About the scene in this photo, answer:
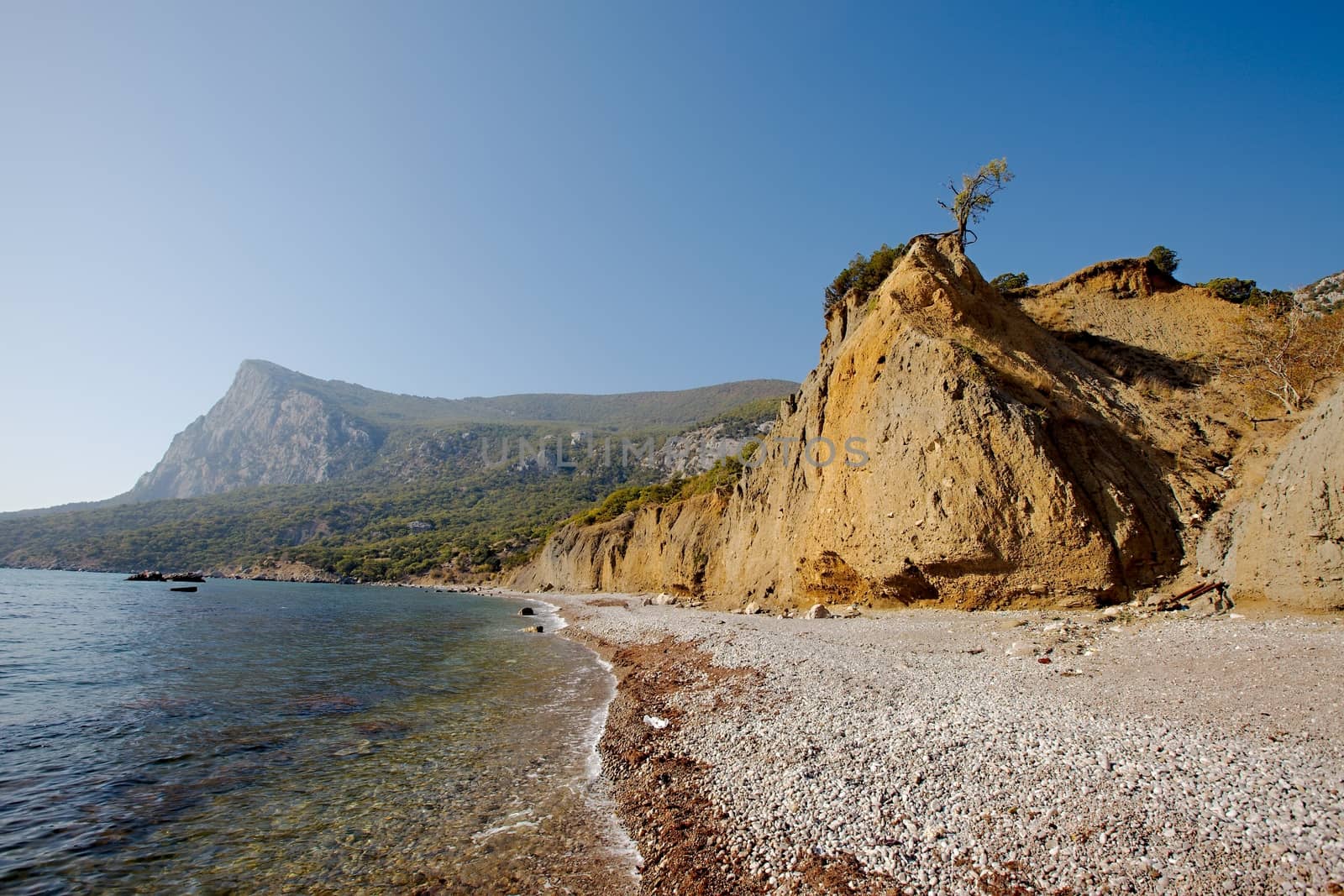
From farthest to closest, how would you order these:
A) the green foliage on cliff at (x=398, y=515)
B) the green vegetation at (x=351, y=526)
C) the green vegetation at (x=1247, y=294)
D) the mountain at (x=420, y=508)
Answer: the mountain at (x=420, y=508)
the green foliage on cliff at (x=398, y=515)
the green vegetation at (x=351, y=526)
the green vegetation at (x=1247, y=294)

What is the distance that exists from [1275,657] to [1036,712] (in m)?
4.45

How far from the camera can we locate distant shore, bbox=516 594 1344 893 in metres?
4.69

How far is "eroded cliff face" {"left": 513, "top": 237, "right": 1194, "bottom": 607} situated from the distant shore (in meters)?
→ 3.47

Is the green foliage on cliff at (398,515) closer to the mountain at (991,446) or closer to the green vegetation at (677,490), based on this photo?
the green vegetation at (677,490)

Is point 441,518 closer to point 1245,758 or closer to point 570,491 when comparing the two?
point 570,491

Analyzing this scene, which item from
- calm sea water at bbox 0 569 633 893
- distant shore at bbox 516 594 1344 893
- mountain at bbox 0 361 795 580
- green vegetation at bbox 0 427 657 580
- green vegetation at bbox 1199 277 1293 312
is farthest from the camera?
mountain at bbox 0 361 795 580

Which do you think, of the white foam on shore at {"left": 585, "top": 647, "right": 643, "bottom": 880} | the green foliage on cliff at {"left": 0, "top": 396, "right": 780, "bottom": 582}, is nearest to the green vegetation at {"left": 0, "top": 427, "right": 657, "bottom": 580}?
the green foliage on cliff at {"left": 0, "top": 396, "right": 780, "bottom": 582}

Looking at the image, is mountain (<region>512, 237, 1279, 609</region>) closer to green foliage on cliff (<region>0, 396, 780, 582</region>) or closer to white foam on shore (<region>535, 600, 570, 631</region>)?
white foam on shore (<region>535, 600, 570, 631</region>)

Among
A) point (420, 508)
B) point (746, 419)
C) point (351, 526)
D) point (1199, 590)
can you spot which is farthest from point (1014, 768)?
point (420, 508)

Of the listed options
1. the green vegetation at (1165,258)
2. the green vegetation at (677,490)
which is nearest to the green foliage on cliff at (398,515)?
the green vegetation at (677,490)

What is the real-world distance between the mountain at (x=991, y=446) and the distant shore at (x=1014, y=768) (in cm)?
384

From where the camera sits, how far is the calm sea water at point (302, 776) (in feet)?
19.3

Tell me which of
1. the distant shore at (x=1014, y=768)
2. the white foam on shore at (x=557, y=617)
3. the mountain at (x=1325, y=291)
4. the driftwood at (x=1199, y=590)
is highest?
the mountain at (x=1325, y=291)

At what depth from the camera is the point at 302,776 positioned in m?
8.34
